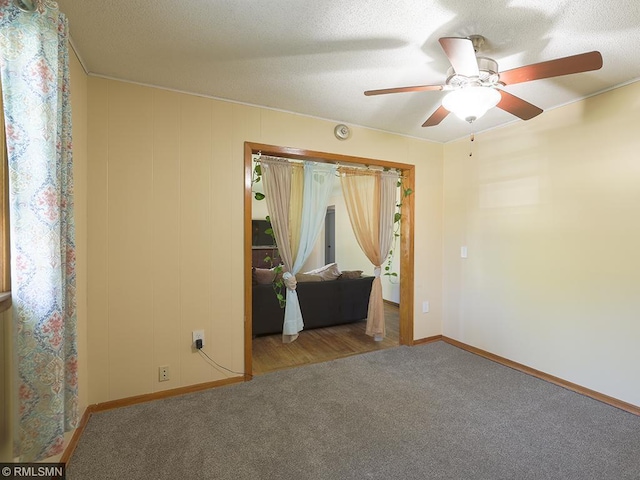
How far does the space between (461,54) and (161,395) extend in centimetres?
298

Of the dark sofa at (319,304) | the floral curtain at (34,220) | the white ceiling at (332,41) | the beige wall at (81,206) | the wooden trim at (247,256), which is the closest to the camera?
the floral curtain at (34,220)

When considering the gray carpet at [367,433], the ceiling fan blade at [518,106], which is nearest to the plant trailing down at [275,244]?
the gray carpet at [367,433]

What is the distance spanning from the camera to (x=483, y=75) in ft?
5.75

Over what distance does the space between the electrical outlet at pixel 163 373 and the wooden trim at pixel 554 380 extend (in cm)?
300

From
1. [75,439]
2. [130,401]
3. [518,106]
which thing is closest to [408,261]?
[518,106]

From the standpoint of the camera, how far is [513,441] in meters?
1.84

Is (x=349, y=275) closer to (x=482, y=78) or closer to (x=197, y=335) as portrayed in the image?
(x=197, y=335)

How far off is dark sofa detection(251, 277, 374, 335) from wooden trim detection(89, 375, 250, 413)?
3.82ft

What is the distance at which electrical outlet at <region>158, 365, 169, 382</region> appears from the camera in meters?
2.34

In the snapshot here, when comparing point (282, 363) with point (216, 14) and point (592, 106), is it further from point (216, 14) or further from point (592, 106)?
point (592, 106)

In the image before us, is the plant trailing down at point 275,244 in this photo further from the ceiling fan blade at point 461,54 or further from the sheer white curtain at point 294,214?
the ceiling fan blade at point 461,54

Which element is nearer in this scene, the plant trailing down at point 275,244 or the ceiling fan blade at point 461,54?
the ceiling fan blade at point 461,54

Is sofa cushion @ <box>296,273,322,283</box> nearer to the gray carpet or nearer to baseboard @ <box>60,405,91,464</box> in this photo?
the gray carpet

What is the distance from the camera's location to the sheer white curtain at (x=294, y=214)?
2.97 meters
